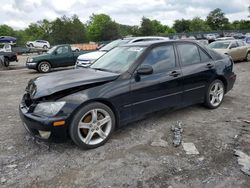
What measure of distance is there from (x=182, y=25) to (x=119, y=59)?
98.7 metres

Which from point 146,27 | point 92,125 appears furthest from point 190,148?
point 146,27

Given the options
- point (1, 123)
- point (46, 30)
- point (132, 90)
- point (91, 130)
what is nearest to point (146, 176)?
point (91, 130)

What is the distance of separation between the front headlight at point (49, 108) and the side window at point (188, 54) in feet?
8.23

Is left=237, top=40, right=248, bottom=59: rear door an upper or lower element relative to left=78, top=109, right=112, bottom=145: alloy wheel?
upper

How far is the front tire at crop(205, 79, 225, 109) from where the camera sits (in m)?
5.21

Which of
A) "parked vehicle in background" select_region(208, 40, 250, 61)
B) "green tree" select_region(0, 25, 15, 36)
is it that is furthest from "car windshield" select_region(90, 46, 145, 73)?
"green tree" select_region(0, 25, 15, 36)

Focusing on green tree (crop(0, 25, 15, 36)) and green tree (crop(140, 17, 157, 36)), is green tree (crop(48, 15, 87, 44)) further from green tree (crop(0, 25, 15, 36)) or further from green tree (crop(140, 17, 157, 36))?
green tree (crop(0, 25, 15, 36))

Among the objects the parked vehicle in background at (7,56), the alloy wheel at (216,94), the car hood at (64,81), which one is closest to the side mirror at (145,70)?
the car hood at (64,81)

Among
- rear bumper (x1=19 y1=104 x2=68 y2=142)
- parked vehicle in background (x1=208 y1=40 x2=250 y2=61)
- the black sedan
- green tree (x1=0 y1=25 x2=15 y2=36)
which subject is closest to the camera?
rear bumper (x1=19 y1=104 x2=68 y2=142)

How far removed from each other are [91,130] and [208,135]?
1933 millimetres

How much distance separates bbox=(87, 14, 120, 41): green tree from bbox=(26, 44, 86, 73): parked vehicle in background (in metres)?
51.7

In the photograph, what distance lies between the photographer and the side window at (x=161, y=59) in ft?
14.1

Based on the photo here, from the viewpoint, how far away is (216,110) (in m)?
5.33

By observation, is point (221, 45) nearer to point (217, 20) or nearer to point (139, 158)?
point (139, 158)
